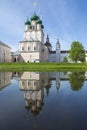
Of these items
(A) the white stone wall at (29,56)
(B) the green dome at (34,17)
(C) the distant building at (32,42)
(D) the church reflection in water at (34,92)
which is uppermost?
(B) the green dome at (34,17)

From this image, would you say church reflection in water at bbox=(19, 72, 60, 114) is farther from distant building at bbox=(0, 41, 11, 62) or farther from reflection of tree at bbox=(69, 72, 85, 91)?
distant building at bbox=(0, 41, 11, 62)

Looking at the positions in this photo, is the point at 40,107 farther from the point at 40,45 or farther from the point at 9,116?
the point at 40,45

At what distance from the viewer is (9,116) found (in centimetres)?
850

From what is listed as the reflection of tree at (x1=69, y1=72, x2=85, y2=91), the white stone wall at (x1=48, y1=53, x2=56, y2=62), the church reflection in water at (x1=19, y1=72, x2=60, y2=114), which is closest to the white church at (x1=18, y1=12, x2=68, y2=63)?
the white stone wall at (x1=48, y1=53, x2=56, y2=62)

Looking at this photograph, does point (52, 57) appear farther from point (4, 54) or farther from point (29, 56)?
point (29, 56)

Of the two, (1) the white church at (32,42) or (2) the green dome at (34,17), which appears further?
(2) the green dome at (34,17)

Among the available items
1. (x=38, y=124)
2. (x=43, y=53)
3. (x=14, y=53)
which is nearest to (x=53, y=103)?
(x=38, y=124)

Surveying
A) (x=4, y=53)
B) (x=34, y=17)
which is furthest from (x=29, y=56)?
(x=34, y=17)

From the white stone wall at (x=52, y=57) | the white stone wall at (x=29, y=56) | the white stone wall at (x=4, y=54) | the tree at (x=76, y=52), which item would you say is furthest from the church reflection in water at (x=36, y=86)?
the white stone wall at (x=52, y=57)

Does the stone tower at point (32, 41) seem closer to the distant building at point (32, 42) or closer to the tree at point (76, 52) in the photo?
the distant building at point (32, 42)

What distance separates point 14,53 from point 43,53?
18.4 metres

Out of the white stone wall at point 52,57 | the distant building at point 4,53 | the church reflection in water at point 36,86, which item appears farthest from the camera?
the white stone wall at point 52,57

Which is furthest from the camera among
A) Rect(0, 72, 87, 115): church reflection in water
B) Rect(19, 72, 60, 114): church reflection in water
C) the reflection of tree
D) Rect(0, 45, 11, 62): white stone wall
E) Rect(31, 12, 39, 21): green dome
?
Rect(0, 45, 11, 62): white stone wall

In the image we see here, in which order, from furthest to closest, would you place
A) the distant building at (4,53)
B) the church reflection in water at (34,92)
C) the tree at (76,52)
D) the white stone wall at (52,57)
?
the white stone wall at (52,57) → the distant building at (4,53) → the tree at (76,52) → the church reflection in water at (34,92)
